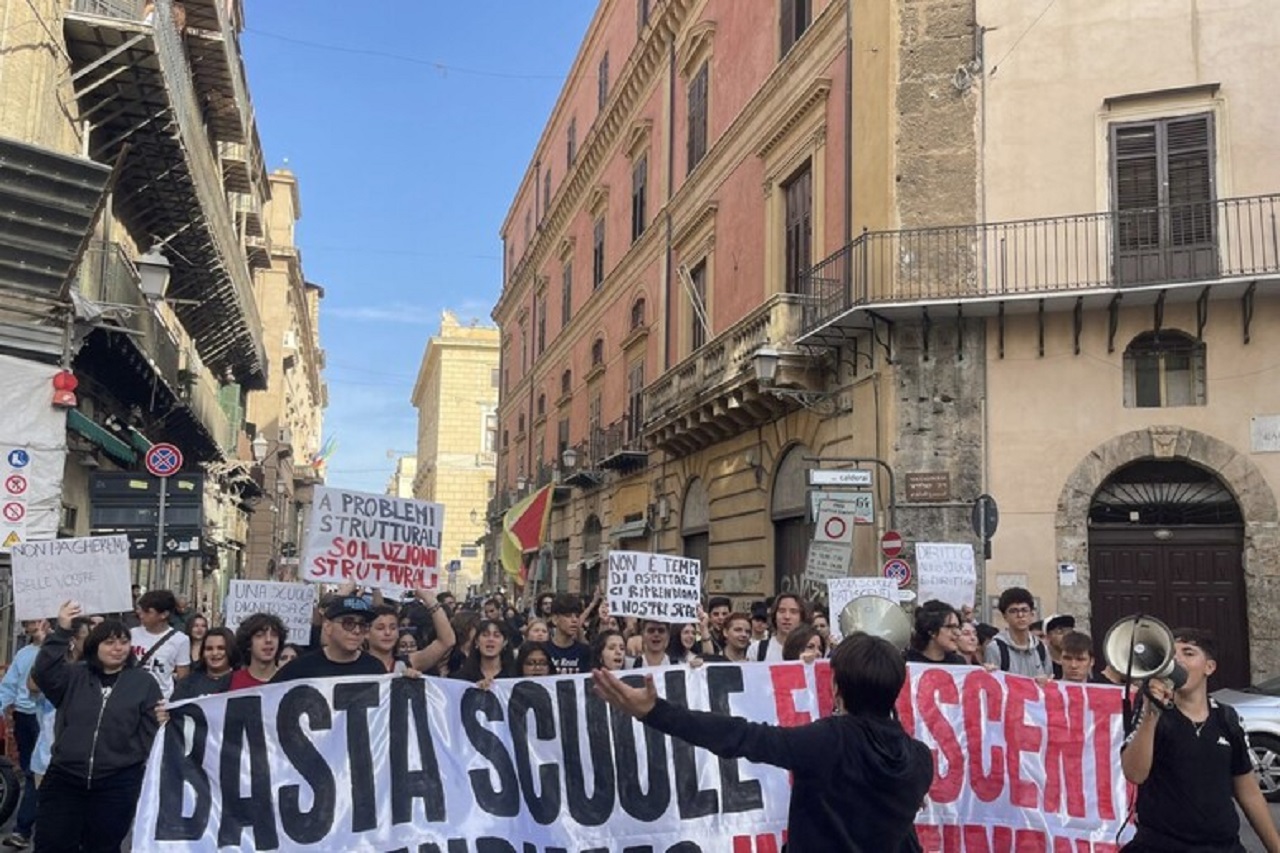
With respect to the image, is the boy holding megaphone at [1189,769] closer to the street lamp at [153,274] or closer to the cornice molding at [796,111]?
the street lamp at [153,274]

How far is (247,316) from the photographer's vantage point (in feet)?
97.6

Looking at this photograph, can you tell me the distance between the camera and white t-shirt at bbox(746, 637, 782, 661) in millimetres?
8648

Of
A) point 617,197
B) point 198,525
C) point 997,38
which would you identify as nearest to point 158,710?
point 198,525

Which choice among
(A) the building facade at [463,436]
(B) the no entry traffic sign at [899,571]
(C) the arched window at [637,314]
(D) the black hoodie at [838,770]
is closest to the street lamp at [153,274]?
(B) the no entry traffic sign at [899,571]

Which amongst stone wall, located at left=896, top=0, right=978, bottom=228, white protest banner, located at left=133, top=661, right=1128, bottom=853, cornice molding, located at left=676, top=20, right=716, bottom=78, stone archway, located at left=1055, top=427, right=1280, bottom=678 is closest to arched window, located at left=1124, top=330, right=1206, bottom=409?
stone archway, located at left=1055, top=427, right=1280, bottom=678

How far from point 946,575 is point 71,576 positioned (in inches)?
310

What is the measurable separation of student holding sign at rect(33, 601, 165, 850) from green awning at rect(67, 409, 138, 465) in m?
7.06

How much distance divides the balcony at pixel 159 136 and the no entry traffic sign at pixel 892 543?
10.3m

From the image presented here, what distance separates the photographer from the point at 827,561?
575 inches

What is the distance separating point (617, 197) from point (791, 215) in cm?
1371

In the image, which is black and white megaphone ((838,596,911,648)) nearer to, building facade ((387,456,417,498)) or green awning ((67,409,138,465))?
green awning ((67,409,138,465))

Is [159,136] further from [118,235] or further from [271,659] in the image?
[271,659]

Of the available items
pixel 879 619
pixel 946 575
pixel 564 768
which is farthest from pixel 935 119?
pixel 564 768

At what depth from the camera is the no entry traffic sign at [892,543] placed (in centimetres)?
1512
